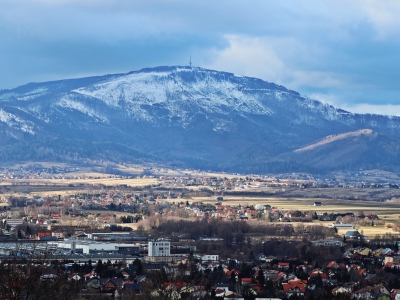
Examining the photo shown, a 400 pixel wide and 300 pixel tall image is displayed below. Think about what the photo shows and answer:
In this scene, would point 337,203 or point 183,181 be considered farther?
point 183,181

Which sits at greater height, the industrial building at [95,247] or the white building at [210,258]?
the industrial building at [95,247]

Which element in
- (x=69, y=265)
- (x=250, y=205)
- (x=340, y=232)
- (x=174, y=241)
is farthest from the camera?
(x=250, y=205)

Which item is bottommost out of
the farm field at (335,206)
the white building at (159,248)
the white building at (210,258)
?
the white building at (210,258)

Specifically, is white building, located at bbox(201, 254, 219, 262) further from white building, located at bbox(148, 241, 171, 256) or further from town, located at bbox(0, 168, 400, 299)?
white building, located at bbox(148, 241, 171, 256)

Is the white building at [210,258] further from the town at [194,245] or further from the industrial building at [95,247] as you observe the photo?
the industrial building at [95,247]

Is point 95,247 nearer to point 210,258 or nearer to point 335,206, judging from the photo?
point 210,258

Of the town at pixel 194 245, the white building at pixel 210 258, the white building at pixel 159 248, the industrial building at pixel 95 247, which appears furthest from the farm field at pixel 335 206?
the white building at pixel 210 258

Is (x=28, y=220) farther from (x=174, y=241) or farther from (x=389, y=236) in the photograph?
(x=389, y=236)

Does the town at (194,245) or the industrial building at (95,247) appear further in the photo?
the industrial building at (95,247)

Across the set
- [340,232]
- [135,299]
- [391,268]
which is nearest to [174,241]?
[340,232]
